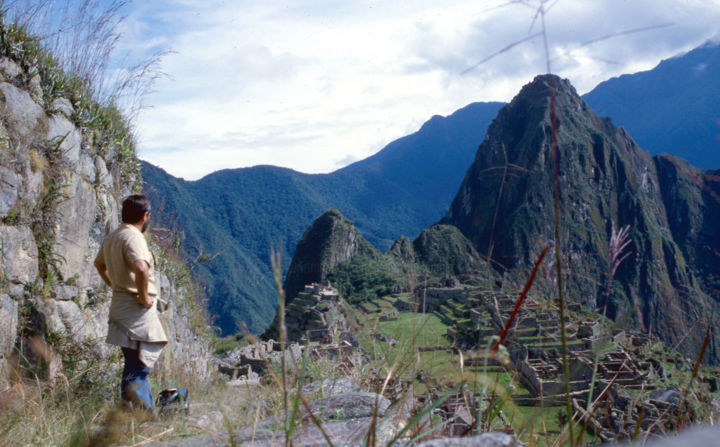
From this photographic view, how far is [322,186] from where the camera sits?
80312mm

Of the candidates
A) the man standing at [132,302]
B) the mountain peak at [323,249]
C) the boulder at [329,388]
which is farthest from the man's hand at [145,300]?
the mountain peak at [323,249]

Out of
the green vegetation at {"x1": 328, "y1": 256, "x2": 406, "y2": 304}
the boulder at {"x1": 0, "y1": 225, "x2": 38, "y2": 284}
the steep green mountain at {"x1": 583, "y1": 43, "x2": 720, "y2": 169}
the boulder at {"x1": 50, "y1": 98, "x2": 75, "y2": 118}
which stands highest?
the steep green mountain at {"x1": 583, "y1": 43, "x2": 720, "y2": 169}

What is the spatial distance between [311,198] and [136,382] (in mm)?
68518

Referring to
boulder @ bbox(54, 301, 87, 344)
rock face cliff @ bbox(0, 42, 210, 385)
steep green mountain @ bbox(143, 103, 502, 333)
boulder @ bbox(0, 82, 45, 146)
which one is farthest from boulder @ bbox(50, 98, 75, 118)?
steep green mountain @ bbox(143, 103, 502, 333)

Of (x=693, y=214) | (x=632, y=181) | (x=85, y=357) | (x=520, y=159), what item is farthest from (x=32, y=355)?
(x=693, y=214)

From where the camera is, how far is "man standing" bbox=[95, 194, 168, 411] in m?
2.84

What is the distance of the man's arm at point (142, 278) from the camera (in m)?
2.81

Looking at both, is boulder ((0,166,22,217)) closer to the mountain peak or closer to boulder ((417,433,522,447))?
boulder ((417,433,522,447))

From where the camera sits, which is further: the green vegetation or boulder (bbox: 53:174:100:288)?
the green vegetation

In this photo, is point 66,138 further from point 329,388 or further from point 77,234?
point 329,388

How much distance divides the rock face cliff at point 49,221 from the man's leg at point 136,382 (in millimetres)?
301

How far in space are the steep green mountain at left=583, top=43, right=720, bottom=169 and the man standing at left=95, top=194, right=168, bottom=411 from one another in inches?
2898

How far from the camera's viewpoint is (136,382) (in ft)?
9.11

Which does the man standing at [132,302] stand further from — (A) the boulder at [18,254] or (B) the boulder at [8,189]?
(B) the boulder at [8,189]
